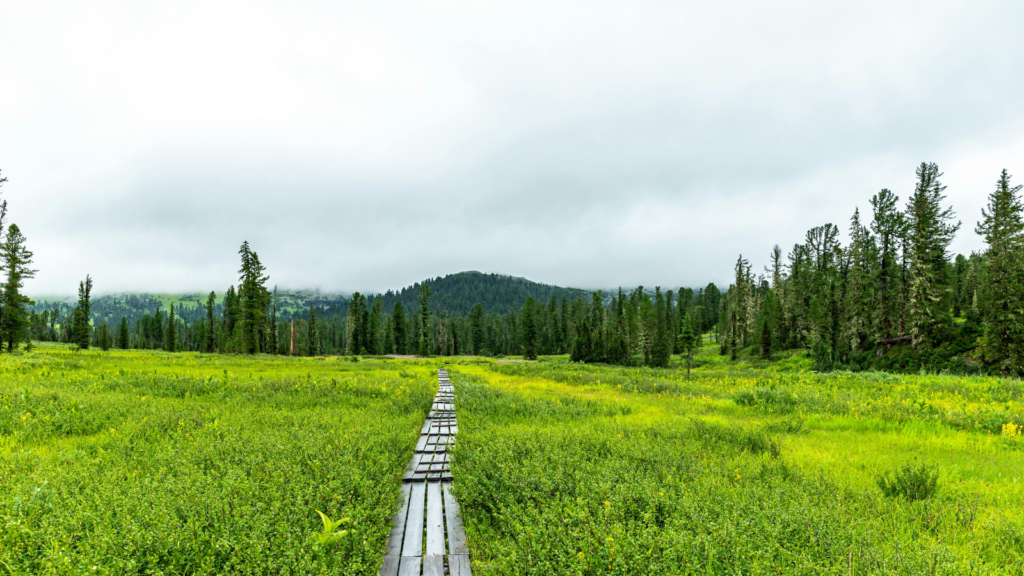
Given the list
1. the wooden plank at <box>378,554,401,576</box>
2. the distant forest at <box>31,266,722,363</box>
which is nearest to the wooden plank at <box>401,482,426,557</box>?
the wooden plank at <box>378,554,401,576</box>

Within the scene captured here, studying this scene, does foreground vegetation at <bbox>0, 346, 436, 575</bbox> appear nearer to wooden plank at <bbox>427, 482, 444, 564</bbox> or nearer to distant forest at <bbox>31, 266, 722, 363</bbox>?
wooden plank at <bbox>427, 482, 444, 564</bbox>

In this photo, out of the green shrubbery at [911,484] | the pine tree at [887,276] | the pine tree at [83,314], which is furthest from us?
the pine tree at [83,314]

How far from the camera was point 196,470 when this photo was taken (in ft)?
16.7

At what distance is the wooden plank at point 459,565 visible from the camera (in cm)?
404

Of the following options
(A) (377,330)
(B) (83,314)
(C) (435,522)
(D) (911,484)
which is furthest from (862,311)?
(B) (83,314)

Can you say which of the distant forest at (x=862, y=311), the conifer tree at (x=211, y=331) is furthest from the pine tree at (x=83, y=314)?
the conifer tree at (x=211, y=331)

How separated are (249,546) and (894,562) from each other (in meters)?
5.60

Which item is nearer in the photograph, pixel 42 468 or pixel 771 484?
pixel 42 468

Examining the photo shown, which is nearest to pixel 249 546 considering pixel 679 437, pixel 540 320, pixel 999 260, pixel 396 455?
pixel 396 455

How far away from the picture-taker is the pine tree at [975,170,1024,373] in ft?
101

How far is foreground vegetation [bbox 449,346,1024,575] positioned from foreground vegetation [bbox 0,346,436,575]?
1.49 m

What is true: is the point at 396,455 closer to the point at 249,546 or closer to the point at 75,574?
the point at 249,546

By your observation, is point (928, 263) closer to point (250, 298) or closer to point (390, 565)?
point (390, 565)

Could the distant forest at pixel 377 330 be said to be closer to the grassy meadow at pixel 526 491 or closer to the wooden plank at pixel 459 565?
the grassy meadow at pixel 526 491
